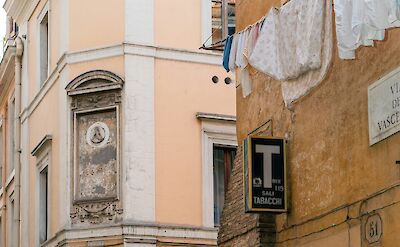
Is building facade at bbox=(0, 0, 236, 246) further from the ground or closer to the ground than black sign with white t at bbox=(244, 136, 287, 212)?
further from the ground

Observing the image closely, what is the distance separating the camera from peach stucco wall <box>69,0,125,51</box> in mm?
25031

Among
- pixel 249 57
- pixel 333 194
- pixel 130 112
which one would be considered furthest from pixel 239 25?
pixel 130 112

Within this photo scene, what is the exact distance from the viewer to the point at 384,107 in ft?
43.2

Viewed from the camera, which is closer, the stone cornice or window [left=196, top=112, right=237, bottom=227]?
window [left=196, top=112, right=237, bottom=227]

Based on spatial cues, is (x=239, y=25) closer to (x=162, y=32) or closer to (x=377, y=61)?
(x=377, y=61)

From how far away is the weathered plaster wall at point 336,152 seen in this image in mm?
13180

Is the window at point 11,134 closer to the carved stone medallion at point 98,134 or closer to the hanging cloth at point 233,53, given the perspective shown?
the carved stone medallion at point 98,134

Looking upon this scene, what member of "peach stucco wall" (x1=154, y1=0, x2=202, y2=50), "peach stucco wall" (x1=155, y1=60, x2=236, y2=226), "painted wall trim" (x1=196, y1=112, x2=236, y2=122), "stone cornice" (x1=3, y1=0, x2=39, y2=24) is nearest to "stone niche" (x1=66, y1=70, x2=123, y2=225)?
"peach stucco wall" (x1=155, y1=60, x2=236, y2=226)

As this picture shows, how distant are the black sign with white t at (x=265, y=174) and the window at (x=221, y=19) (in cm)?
813

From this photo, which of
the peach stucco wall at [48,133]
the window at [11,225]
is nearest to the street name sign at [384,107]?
the peach stucco wall at [48,133]

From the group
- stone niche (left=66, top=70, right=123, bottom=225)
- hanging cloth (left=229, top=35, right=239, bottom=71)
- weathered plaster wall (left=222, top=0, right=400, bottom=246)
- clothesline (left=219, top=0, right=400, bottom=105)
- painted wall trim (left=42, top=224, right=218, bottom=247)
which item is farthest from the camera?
stone niche (left=66, top=70, right=123, bottom=225)

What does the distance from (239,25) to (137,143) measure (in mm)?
6646

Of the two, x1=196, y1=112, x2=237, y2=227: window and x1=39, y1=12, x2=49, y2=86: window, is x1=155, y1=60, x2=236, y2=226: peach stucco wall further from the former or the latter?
x1=39, y1=12, x2=49, y2=86: window

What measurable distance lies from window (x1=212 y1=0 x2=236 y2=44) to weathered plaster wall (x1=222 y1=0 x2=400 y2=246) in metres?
7.14
